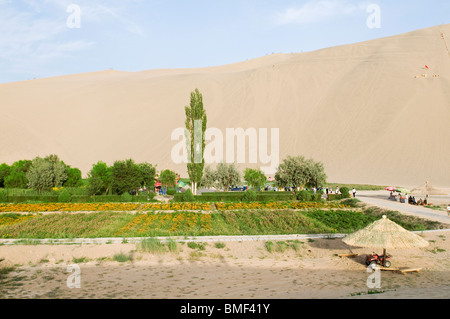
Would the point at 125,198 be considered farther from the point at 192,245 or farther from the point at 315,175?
the point at 315,175

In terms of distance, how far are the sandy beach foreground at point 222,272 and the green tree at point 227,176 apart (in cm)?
2734

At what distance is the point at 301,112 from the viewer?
80.8 metres

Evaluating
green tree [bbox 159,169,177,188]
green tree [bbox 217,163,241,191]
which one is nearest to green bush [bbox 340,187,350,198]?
green tree [bbox 217,163,241,191]

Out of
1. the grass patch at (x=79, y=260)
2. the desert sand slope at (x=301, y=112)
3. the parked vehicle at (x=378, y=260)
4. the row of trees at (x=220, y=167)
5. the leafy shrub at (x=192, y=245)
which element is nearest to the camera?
the parked vehicle at (x=378, y=260)

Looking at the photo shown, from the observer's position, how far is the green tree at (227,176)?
43438mm

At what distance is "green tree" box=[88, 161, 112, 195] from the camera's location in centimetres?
3195

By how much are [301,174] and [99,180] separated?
740 inches

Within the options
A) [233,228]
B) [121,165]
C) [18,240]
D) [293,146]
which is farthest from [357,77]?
[18,240]

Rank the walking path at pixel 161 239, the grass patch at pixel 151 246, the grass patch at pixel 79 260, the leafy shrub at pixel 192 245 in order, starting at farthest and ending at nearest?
the walking path at pixel 161 239, the leafy shrub at pixel 192 245, the grass patch at pixel 151 246, the grass patch at pixel 79 260

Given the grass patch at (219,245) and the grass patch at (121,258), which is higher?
the grass patch at (219,245)

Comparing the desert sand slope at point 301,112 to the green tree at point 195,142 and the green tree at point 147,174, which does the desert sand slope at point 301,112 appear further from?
the green tree at point 147,174

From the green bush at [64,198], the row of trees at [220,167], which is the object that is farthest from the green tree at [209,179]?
the green bush at [64,198]

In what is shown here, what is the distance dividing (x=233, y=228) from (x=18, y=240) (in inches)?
386
